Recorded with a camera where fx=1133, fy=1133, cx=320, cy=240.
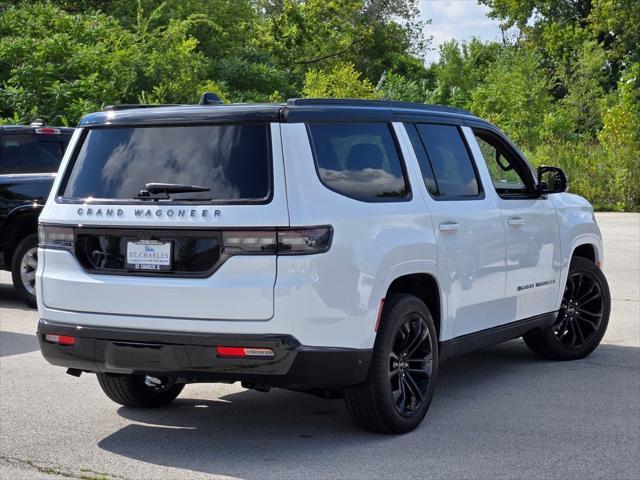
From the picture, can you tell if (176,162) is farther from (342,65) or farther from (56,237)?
(342,65)

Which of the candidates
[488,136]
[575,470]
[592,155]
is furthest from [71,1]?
[575,470]

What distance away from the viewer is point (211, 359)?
5816 mm

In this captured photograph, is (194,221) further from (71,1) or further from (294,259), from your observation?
(71,1)

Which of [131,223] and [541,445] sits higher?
[131,223]

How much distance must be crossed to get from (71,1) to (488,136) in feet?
121

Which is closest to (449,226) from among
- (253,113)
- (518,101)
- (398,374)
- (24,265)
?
(398,374)

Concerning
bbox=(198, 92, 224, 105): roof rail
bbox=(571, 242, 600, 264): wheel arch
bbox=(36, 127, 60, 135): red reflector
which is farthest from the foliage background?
bbox=(198, 92, 224, 105): roof rail

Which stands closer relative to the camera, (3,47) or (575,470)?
(575,470)

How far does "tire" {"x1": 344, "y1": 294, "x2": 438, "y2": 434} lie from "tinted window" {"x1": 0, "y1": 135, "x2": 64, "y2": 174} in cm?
695

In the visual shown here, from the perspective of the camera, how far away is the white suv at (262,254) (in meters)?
5.78

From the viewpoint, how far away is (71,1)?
42594 millimetres

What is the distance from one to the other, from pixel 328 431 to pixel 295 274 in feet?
4.34

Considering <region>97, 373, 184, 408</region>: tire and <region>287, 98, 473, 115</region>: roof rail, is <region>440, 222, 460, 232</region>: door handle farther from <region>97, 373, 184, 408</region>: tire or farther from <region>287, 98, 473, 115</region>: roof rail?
<region>97, 373, 184, 408</region>: tire

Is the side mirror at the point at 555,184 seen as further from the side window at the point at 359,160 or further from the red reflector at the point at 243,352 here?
the red reflector at the point at 243,352
